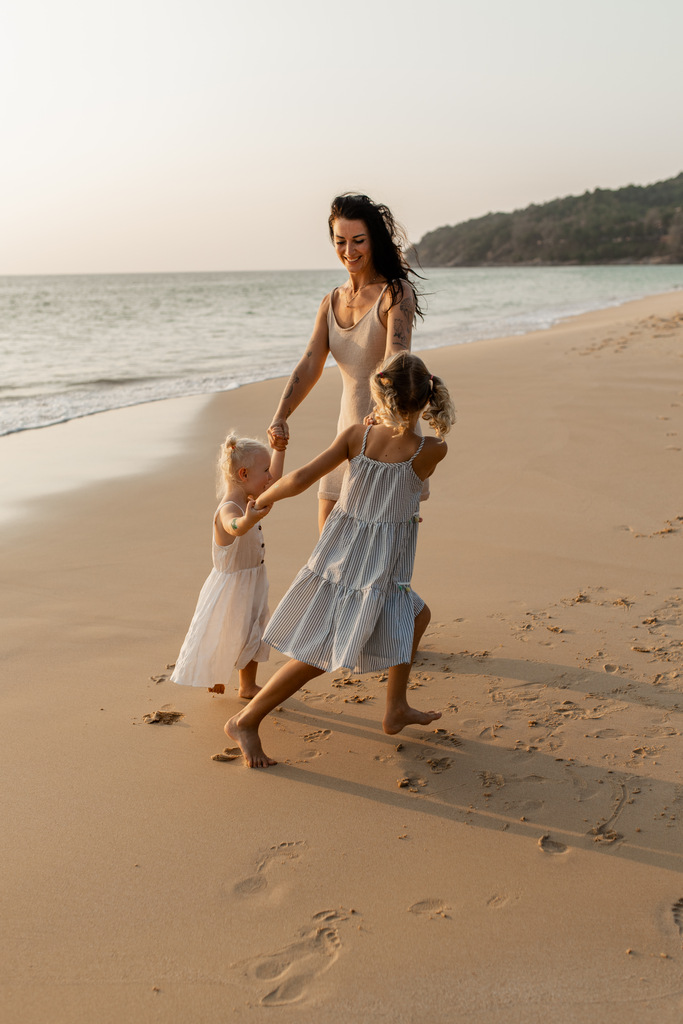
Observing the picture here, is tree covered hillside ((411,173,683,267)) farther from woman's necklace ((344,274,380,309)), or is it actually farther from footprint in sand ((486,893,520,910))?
footprint in sand ((486,893,520,910))

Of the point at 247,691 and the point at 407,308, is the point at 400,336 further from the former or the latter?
the point at 247,691

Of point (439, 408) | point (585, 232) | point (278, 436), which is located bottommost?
point (278, 436)

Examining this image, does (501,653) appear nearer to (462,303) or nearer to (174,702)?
(174,702)

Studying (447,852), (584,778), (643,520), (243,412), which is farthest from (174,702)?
(243,412)

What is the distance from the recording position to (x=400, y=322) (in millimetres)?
3111

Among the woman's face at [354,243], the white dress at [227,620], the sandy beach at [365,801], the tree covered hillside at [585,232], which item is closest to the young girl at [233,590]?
the white dress at [227,620]

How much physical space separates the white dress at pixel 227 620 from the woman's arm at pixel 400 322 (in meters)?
0.90

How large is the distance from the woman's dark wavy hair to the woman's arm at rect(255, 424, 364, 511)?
73cm

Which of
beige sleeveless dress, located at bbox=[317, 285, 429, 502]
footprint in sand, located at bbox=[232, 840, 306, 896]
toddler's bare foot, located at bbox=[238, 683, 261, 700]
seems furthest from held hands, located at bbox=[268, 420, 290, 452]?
footprint in sand, located at bbox=[232, 840, 306, 896]

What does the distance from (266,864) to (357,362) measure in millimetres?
1901

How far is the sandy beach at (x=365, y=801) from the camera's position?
1.89 metres

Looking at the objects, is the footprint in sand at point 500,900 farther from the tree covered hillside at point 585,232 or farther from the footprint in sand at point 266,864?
the tree covered hillside at point 585,232

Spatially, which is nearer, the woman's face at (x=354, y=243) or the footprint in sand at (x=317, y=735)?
the footprint in sand at (x=317, y=735)

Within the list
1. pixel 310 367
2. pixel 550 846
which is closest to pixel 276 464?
pixel 310 367
